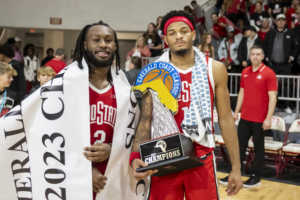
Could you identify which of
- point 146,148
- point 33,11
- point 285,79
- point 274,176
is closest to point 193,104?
point 146,148

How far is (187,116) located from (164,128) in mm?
177

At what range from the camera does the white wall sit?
12.2 metres

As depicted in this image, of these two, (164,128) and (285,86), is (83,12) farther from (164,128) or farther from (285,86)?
(164,128)

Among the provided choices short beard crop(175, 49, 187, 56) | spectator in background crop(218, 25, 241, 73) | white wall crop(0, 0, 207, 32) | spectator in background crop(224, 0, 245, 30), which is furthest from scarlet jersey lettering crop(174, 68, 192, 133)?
white wall crop(0, 0, 207, 32)

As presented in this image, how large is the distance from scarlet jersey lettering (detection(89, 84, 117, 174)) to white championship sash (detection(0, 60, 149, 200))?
56mm

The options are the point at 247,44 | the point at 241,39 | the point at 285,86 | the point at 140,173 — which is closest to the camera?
the point at 140,173

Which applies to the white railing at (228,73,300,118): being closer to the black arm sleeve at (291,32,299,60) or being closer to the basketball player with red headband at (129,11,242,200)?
the black arm sleeve at (291,32,299,60)

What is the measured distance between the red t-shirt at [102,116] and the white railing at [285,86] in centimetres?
605

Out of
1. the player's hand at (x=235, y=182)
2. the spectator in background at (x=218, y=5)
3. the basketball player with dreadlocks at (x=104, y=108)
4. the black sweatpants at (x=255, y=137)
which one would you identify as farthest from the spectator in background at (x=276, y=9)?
the basketball player with dreadlocks at (x=104, y=108)

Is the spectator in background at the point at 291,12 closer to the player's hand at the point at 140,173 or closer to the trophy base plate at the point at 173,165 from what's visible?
the trophy base plate at the point at 173,165

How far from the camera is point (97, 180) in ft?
6.97

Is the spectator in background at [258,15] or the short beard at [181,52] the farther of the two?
the spectator in background at [258,15]

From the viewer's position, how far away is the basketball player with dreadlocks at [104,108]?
2.16 m

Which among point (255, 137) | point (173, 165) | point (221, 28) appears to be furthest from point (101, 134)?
point (221, 28)
